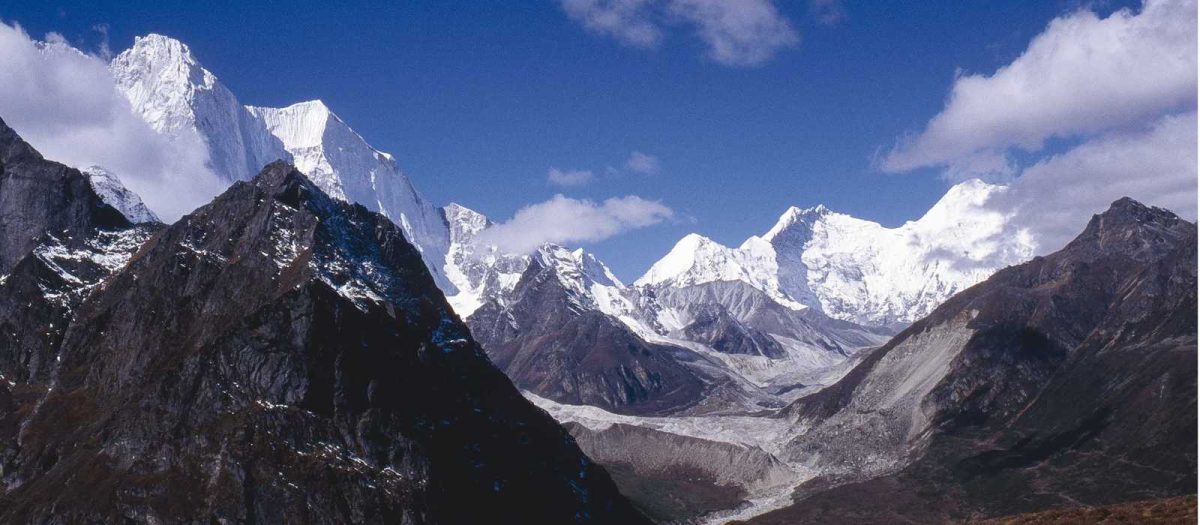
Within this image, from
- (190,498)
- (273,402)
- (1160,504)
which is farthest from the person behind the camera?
(273,402)

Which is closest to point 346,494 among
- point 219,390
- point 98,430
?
point 219,390

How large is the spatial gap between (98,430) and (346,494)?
54.7 metres

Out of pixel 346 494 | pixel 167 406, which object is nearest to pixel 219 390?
pixel 167 406

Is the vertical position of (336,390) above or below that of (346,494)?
above

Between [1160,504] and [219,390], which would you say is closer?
[1160,504]

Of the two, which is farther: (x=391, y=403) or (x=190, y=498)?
(x=391, y=403)

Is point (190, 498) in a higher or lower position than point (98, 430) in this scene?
lower

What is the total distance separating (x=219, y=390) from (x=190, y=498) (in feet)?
71.9

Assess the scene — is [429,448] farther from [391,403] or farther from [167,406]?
[167,406]

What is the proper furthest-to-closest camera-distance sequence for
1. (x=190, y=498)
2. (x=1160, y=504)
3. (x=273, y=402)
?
(x=273, y=402), (x=190, y=498), (x=1160, y=504)

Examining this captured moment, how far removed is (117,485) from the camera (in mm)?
178875

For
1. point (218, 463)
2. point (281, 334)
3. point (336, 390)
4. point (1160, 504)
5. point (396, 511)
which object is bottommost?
point (1160, 504)

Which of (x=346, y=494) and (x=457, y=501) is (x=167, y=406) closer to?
(x=346, y=494)

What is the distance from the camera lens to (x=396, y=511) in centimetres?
17950
